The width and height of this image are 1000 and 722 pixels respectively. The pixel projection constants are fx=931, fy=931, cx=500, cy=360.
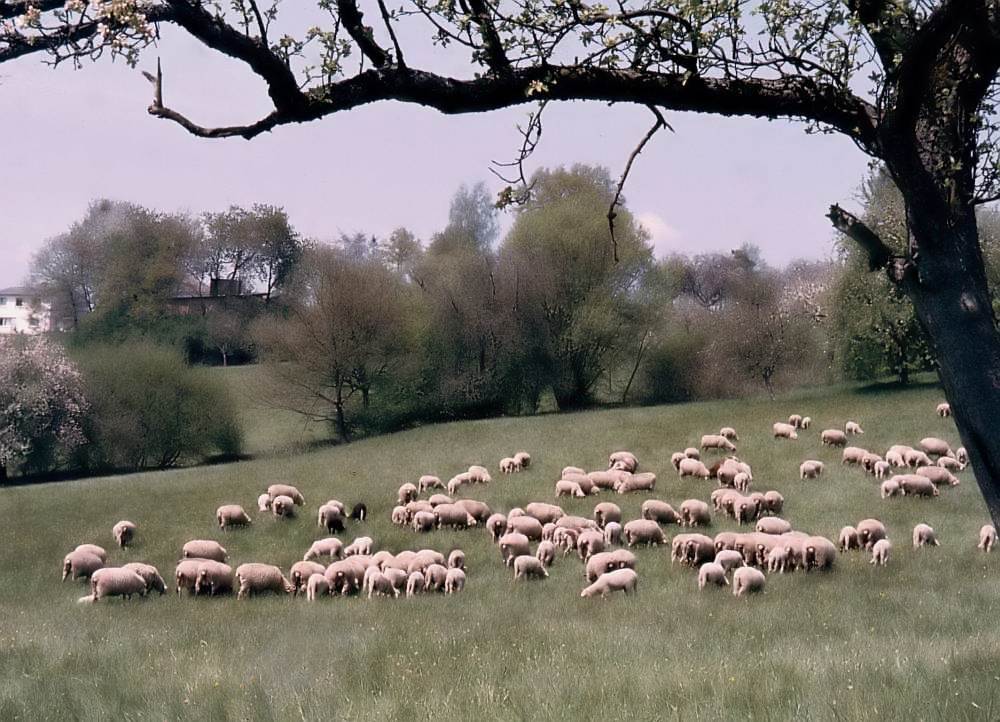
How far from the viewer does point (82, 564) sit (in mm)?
16703

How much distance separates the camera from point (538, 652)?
8.85m

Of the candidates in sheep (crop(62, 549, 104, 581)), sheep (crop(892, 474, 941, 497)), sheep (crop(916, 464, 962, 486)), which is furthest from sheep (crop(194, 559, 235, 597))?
sheep (crop(916, 464, 962, 486))

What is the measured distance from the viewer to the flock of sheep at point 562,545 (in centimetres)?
1391

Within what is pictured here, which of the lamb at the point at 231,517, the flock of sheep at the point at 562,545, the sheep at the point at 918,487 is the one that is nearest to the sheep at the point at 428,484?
the flock of sheep at the point at 562,545

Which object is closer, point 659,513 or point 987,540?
point 987,540

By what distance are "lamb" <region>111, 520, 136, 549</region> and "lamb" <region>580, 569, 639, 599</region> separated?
10.9m

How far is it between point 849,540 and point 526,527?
545 centimetres

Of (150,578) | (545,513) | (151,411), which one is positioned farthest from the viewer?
(151,411)

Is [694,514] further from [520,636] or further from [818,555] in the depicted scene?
[520,636]

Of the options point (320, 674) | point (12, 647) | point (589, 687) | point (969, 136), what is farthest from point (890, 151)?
point (12, 647)

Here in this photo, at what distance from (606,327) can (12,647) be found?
45.2 meters

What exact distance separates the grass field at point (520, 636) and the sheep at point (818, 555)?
0.20m

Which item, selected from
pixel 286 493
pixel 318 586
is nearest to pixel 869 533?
pixel 318 586

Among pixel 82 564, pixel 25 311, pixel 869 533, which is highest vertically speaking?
pixel 25 311
